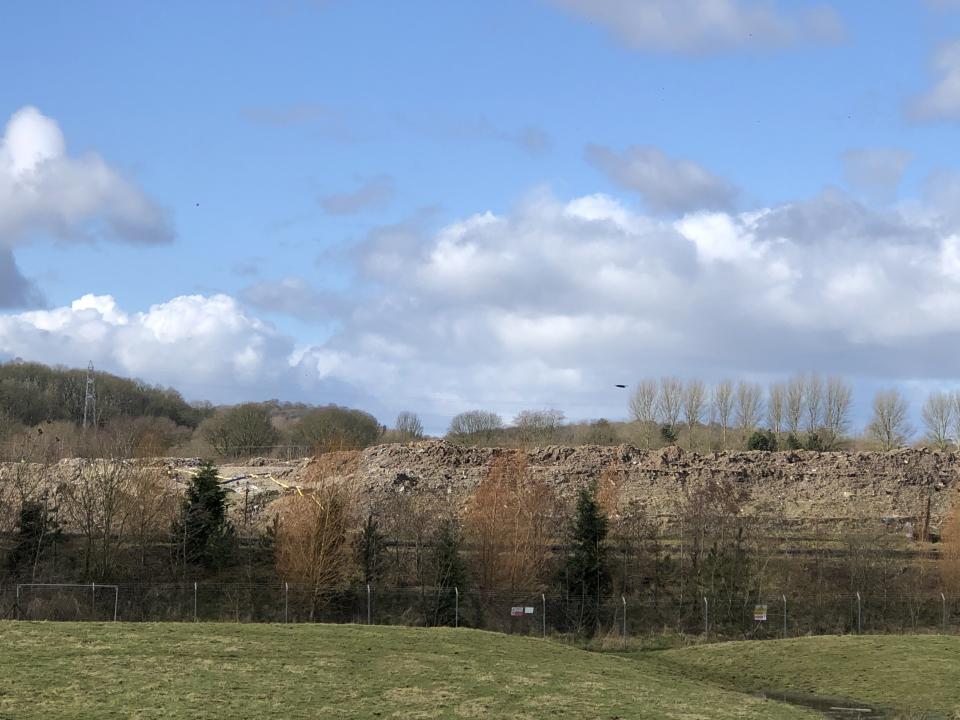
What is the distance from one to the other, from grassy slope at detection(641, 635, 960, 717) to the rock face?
2907 cm

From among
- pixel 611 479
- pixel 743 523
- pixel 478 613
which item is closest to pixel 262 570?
pixel 478 613

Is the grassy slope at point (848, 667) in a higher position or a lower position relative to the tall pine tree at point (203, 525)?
lower

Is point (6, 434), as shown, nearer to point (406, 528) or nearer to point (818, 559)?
point (406, 528)

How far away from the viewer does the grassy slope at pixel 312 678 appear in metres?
23.6

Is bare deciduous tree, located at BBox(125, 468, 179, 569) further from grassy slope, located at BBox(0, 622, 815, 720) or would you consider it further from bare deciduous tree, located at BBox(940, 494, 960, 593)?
bare deciduous tree, located at BBox(940, 494, 960, 593)

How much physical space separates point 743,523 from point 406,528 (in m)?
18.2

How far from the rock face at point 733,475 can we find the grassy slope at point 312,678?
117 feet

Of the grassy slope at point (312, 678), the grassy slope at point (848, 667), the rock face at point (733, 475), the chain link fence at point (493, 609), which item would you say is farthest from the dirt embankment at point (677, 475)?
the grassy slope at point (312, 678)

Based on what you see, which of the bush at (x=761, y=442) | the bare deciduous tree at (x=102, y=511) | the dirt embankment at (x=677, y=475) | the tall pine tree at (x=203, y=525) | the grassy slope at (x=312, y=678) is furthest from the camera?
the bush at (x=761, y=442)

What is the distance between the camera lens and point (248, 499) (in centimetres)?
6600

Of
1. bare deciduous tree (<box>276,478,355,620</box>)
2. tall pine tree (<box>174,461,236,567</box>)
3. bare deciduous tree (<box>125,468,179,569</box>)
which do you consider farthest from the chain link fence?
bare deciduous tree (<box>125,468,179,569</box>)

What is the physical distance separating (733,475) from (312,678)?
5176 cm

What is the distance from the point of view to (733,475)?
243 ft

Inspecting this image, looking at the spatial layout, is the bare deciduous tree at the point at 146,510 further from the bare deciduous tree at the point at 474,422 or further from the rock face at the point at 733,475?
the bare deciduous tree at the point at 474,422
